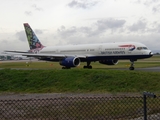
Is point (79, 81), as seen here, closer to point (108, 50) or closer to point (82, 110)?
point (82, 110)

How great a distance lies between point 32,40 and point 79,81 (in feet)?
85.3

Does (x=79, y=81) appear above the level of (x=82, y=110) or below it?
above

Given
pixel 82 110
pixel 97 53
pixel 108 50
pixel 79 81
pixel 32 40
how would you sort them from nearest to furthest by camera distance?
1. pixel 82 110
2. pixel 79 81
3. pixel 108 50
4. pixel 97 53
5. pixel 32 40

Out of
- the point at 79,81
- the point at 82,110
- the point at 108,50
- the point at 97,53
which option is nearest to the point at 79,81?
the point at 79,81

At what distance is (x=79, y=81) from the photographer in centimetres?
1725


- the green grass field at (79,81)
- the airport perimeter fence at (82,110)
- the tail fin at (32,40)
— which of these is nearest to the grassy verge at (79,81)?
the green grass field at (79,81)

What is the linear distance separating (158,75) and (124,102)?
21.3ft

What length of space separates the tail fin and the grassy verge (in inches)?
833

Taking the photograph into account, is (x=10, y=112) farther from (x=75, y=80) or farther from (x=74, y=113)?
(x=75, y=80)

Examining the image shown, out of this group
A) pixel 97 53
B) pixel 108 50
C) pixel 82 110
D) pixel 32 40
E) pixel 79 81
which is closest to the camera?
pixel 82 110

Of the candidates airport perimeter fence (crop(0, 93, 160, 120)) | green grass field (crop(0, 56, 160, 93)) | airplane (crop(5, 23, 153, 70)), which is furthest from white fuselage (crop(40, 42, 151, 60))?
airport perimeter fence (crop(0, 93, 160, 120))

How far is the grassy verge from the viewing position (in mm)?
15530

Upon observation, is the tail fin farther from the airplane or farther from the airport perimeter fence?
the airport perimeter fence

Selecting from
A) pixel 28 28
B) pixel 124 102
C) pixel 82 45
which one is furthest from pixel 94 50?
pixel 124 102
